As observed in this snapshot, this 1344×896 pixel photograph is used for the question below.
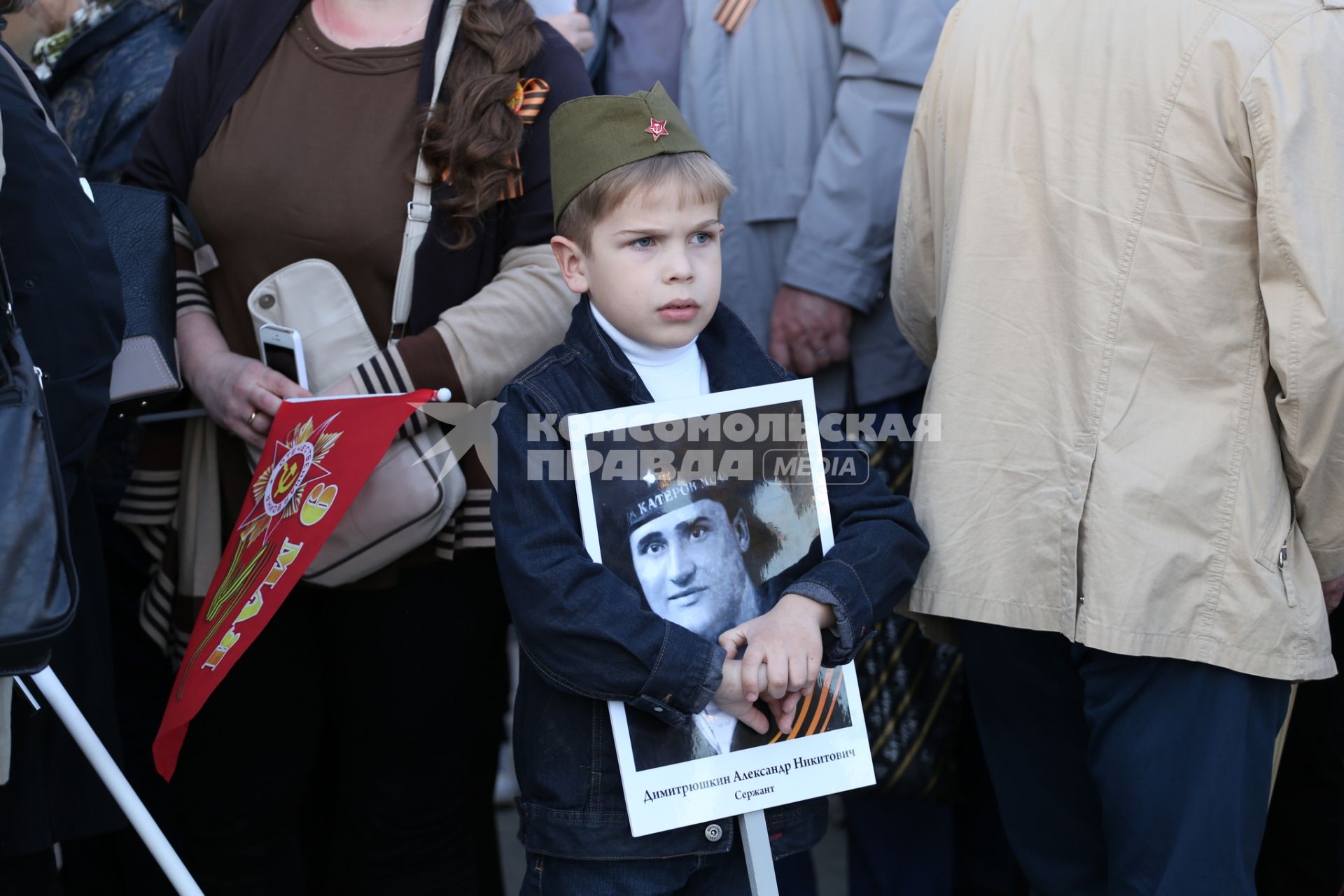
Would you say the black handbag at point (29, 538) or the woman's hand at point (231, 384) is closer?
the black handbag at point (29, 538)

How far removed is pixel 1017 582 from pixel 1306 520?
0.47 meters

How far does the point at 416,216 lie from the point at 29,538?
42.5 inches

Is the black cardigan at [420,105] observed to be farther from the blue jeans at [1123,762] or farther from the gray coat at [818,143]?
the blue jeans at [1123,762]

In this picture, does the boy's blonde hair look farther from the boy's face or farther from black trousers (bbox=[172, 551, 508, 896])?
black trousers (bbox=[172, 551, 508, 896])

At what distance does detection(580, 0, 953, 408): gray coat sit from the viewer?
2965 mm

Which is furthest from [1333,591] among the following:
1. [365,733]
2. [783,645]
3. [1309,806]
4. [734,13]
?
[365,733]

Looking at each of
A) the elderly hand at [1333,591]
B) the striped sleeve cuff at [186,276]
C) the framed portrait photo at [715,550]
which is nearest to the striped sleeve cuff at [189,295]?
the striped sleeve cuff at [186,276]

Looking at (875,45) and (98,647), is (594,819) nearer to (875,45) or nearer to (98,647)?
(98,647)

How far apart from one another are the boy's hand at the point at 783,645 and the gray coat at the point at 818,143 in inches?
40.9

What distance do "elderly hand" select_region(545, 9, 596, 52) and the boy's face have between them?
0.92m

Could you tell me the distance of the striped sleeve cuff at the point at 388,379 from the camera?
254cm

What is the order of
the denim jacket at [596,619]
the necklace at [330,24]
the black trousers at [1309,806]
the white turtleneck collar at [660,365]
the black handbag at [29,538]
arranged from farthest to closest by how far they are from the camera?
1. the black trousers at [1309,806]
2. the necklace at [330,24]
3. the white turtleneck collar at [660,365]
4. the denim jacket at [596,619]
5. the black handbag at [29,538]

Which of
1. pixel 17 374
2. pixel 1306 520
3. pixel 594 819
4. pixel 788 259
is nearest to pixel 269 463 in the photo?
pixel 17 374

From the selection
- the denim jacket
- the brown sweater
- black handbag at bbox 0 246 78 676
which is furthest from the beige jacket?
black handbag at bbox 0 246 78 676
